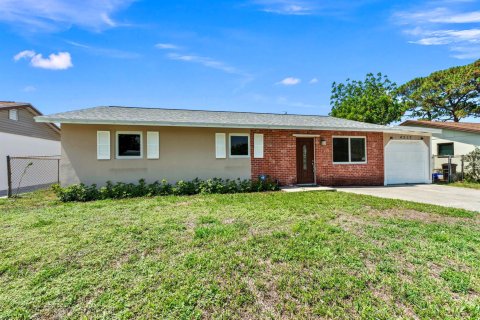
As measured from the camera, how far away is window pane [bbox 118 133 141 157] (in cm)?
873

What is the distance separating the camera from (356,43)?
11.2 meters

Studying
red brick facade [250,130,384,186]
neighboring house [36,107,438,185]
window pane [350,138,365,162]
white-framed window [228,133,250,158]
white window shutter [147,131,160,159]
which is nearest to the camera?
neighboring house [36,107,438,185]

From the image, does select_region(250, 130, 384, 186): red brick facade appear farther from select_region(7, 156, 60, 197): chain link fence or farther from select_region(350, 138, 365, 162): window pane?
select_region(7, 156, 60, 197): chain link fence

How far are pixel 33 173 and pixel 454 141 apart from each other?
22.8 meters

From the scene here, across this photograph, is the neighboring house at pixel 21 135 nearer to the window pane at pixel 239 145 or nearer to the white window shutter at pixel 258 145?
the window pane at pixel 239 145

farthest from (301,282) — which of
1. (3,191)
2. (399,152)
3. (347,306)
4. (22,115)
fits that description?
(22,115)

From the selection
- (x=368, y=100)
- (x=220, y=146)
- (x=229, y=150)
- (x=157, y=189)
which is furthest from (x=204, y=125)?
(x=368, y=100)

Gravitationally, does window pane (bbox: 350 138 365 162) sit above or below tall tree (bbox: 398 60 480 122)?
below

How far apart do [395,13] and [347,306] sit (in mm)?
9581

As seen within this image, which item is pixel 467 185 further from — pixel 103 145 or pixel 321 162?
pixel 103 145

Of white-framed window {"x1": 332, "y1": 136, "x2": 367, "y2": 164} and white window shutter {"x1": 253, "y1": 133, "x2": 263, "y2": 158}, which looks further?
white-framed window {"x1": 332, "y1": 136, "x2": 367, "y2": 164}

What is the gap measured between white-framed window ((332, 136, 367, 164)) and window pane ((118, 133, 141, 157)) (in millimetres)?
7992

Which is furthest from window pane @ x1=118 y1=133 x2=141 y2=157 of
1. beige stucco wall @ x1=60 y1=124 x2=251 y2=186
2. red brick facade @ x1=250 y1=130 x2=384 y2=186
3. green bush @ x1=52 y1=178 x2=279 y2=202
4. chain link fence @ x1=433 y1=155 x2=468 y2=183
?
chain link fence @ x1=433 y1=155 x2=468 y2=183

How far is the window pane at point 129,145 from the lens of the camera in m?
8.73
